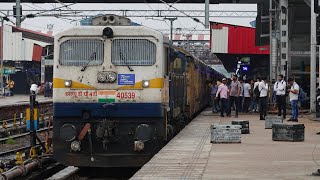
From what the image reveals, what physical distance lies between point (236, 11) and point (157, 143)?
1915 inches

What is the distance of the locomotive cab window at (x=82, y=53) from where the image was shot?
506 inches

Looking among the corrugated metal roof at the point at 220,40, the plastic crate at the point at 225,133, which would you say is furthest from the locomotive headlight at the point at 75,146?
the corrugated metal roof at the point at 220,40

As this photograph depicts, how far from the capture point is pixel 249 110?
30266mm

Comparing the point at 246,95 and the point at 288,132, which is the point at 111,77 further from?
the point at 246,95

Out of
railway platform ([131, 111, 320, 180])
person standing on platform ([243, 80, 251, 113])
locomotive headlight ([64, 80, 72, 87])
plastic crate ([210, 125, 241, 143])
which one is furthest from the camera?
person standing on platform ([243, 80, 251, 113])

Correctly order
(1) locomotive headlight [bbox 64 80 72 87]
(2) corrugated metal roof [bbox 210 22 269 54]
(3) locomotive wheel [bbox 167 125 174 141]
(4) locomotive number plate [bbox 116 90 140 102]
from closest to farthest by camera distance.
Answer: (4) locomotive number plate [bbox 116 90 140 102]
(1) locomotive headlight [bbox 64 80 72 87]
(3) locomotive wheel [bbox 167 125 174 141]
(2) corrugated metal roof [bbox 210 22 269 54]

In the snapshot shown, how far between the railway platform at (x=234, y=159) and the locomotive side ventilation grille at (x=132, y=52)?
6.22ft

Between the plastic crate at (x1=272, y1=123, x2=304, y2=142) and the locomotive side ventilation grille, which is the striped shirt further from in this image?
the locomotive side ventilation grille

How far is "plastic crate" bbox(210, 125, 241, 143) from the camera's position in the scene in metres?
14.4

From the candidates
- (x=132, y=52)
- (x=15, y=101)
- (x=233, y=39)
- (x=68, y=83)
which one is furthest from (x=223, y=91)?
(x=15, y=101)

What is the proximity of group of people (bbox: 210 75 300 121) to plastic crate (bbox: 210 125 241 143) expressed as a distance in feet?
23.1

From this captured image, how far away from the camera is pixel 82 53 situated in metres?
12.9

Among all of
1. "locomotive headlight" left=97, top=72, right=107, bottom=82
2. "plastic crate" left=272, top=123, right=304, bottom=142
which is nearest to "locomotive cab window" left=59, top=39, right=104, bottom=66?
"locomotive headlight" left=97, top=72, right=107, bottom=82

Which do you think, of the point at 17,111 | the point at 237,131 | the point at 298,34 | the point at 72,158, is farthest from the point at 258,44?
the point at 72,158
